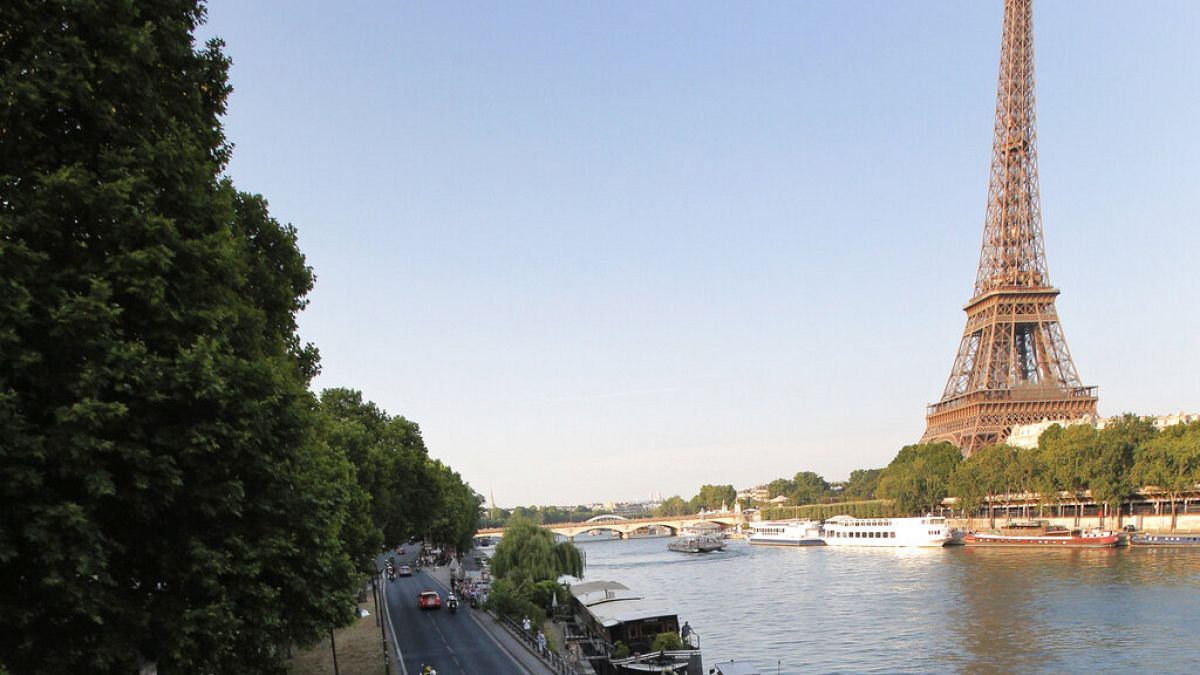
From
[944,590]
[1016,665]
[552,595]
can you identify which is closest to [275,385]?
[1016,665]

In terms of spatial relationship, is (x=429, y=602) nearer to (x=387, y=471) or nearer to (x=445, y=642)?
(x=445, y=642)

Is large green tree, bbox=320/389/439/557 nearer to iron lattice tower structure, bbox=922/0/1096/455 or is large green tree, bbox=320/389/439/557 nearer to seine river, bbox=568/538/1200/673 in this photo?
seine river, bbox=568/538/1200/673

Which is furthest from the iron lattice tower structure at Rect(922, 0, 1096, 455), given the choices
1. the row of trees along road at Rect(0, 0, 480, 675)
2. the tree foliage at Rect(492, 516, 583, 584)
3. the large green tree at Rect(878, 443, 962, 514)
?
the row of trees along road at Rect(0, 0, 480, 675)

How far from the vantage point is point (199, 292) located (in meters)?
12.4

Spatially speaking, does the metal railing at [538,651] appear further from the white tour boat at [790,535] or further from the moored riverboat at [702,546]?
the white tour boat at [790,535]

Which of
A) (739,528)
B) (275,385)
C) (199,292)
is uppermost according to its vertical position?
(199,292)

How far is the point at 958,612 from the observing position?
5228 cm

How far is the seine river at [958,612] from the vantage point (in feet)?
129

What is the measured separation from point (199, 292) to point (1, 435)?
3383 millimetres

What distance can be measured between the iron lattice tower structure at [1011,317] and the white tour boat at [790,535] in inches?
1129

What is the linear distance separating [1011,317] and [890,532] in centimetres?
4794

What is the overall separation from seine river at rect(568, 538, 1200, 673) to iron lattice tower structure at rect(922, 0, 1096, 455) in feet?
→ 155

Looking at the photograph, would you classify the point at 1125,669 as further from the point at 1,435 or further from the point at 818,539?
the point at 818,539

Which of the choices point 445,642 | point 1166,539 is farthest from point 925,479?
point 445,642
